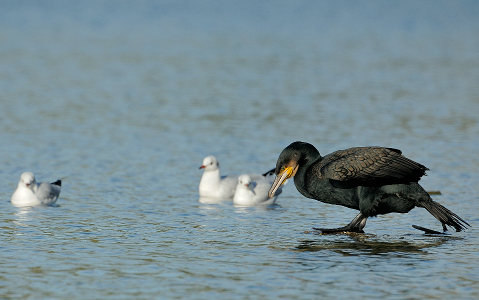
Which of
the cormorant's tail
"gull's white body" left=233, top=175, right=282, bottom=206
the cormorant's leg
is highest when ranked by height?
"gull's white body" left=233, top=175, right=282, bottom=206

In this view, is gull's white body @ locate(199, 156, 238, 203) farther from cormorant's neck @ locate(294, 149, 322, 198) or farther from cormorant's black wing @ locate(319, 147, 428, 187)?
cormorant's black wing @ locate(319, 147, 428, 187)

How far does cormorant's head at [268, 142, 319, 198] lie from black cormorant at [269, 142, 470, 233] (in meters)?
0.22

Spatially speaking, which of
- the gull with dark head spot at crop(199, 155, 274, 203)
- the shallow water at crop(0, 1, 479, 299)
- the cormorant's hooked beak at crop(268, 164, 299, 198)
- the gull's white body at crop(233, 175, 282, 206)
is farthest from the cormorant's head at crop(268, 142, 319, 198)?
the gull with dark head spot at crop(199, 155, 274, 203)

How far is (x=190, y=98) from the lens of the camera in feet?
76.7

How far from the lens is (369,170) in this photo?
34.4ft

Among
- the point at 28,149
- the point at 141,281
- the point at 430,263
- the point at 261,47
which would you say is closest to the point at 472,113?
the point at 28,149

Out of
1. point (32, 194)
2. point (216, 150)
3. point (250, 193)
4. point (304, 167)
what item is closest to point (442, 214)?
point (304, 167)

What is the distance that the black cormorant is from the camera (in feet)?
34.4

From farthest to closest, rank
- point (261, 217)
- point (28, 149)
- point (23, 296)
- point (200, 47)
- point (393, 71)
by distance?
1. point (200, 47)
2. point (393, 71)
3. point (28, 149)
4. point (261, 217)
5. point (23, 296)

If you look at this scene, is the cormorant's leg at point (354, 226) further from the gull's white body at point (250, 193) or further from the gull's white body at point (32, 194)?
the gull's white body at point (32, 194)

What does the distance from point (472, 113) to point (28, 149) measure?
1014 cm

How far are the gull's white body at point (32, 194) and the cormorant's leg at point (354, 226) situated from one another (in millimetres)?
4033

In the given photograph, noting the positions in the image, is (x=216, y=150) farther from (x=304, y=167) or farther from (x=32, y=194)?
(x=304, y=167)

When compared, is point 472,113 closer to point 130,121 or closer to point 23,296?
point 130,121
